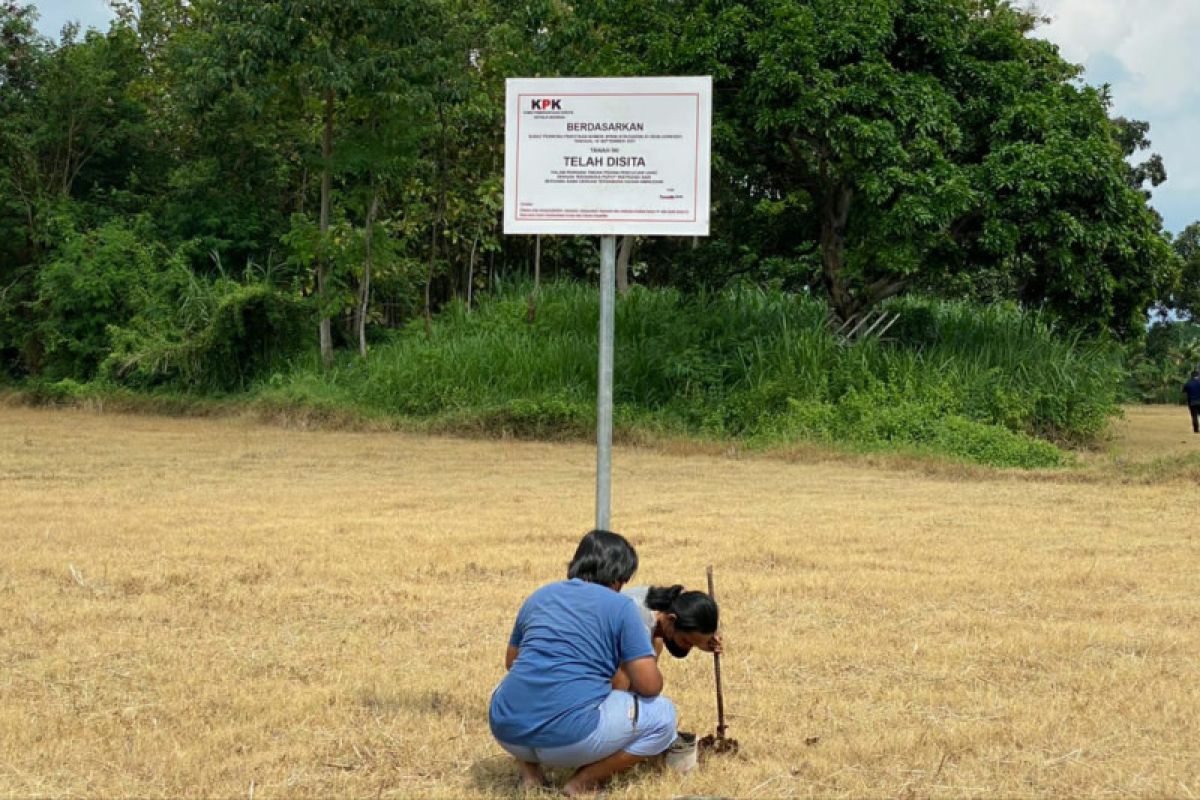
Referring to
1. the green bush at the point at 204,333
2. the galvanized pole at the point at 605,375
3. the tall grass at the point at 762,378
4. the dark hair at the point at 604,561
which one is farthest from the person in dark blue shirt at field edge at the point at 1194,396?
the dark hair at the point at 604,561

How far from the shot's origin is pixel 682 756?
493 centimetres

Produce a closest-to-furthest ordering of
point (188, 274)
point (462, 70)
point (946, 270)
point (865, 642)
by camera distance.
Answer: point (865, 642)
point (946, 270)
point (462, 70)
point (188, 274)

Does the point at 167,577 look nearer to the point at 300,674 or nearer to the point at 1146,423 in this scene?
the point at 300,674

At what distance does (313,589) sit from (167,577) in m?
1.02

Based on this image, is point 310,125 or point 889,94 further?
point 310,125

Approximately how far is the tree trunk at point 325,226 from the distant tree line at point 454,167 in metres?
0.07

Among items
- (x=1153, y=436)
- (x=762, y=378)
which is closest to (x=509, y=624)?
(x=762, y=378)

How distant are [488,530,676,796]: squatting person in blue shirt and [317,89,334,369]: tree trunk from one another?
18507mm

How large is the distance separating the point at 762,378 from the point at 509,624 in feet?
42.9

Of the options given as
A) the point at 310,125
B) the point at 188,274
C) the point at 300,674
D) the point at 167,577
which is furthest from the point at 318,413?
the point at 300,674

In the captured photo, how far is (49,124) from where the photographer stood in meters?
26.4

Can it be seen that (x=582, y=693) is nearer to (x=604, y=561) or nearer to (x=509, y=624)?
(x=604, y=561)

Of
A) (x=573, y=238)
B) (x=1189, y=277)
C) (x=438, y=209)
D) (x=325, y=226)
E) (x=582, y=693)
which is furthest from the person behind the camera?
(x=1189, y=277)

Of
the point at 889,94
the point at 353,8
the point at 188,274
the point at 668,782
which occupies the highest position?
the point at 353,8
